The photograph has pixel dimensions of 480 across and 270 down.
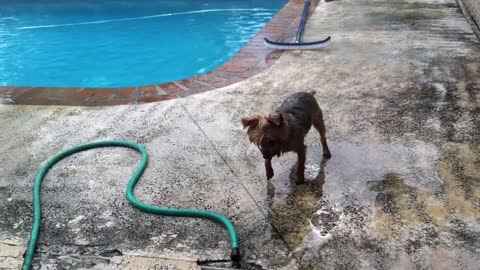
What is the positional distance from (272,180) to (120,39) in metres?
7.38

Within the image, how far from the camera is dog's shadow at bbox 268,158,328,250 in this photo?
2.64 metres

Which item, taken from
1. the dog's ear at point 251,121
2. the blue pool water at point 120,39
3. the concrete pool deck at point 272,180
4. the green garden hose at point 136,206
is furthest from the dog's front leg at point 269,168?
the blue pool water at point 120,39

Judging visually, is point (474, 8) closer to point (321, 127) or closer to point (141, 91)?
point (321, 127)

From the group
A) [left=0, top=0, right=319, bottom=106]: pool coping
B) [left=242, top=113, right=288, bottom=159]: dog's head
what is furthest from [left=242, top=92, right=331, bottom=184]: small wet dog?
[left=0, top=0, right=319, bottom=106]: pool coping

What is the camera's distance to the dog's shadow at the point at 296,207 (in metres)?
2.64

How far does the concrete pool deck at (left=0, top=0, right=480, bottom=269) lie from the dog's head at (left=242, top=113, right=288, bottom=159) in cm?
48

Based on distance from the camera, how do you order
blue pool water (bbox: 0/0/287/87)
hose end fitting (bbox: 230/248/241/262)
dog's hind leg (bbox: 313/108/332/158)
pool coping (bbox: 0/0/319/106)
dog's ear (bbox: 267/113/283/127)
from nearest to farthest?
hose end fitting (bbox: 230/248/241/262), dog's ear (bbox: 267/113/283/127), dog's hind leg (bbox: 313/108/332/158), pool coping (bbox: 0/0/319/106), blue pool water (bbox: 0/0/287/87)

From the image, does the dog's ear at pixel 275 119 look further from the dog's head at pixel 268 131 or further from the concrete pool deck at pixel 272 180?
the concrete pool deck at pixel 272 180

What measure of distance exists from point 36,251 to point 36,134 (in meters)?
1.84

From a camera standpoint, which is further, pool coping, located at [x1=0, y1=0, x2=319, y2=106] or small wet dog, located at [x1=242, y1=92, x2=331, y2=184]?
pool coping, located at [x1=0, y1=0, x2=319, y2=106]

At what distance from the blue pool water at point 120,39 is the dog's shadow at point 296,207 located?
4.97 meters

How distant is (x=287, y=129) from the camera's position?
277 cm

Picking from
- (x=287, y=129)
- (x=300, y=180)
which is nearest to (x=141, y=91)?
(x=300, y=180)

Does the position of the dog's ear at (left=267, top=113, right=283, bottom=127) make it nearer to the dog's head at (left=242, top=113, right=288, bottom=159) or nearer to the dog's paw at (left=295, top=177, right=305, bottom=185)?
the dog's head at (left=242, top=113, right=288, bottom=159)
